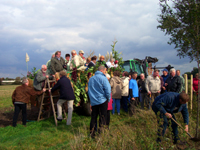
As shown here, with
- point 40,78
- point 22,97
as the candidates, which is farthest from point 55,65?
point 22,97

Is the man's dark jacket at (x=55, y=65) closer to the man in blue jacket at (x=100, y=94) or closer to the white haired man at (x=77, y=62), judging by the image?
the white haired man at (x=77, y=62)

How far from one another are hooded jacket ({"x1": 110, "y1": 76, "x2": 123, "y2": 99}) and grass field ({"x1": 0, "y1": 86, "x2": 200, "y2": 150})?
0.85m

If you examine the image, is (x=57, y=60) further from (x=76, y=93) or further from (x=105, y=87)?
(x=105, y=87)

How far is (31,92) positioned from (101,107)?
316 centimetres

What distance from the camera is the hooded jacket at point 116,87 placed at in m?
8.72

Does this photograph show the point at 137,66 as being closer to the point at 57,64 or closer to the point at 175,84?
the point at 175,84

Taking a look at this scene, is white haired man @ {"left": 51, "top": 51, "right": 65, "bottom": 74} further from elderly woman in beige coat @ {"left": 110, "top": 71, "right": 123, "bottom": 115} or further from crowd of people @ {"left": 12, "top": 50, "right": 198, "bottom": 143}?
elderly woman in beige coat @ {"left": 110, "top": 71, "right": 123, "bottom": 115}

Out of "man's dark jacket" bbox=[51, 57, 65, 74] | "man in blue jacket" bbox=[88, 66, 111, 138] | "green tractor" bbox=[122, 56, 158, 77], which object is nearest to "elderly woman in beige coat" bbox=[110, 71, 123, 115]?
"man's dark jacket" bbox=[51, 57, 65, 74]

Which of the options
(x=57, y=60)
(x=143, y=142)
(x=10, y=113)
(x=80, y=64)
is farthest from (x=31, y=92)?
(x=143, y=142)

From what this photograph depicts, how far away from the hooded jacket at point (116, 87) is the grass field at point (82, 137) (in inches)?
33.4

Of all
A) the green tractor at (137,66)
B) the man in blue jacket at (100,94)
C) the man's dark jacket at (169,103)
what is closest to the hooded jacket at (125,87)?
the man in blue jacket at (100,94)

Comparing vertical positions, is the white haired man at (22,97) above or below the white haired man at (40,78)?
below

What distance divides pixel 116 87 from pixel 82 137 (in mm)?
4582

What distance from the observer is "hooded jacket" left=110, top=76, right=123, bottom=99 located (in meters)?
8.72
